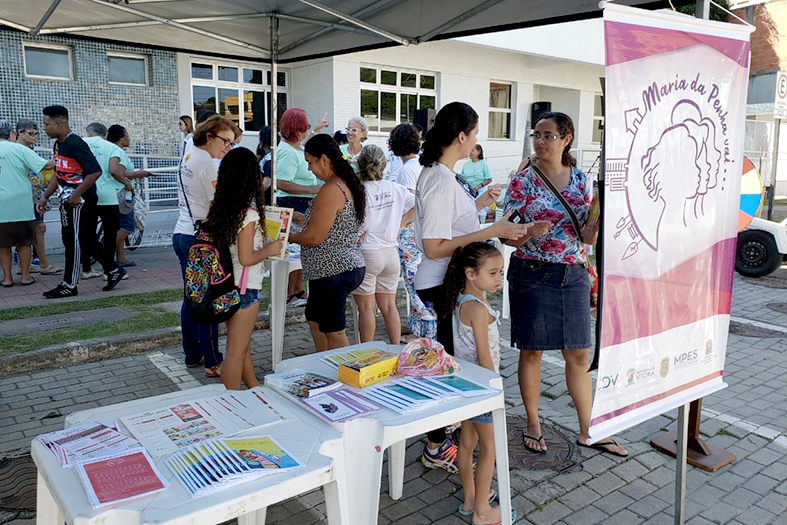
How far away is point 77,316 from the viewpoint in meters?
6.22

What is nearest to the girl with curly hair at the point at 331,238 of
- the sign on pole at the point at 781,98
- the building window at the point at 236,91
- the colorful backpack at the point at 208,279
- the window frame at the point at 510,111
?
the colorful backpack at the point at 208,279

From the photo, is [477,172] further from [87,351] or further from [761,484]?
[761,484]

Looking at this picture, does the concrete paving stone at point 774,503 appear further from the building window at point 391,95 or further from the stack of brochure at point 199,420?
the building window at point 391,95

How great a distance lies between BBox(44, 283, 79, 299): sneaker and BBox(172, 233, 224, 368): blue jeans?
9.47 ft

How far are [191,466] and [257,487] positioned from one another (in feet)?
0.80

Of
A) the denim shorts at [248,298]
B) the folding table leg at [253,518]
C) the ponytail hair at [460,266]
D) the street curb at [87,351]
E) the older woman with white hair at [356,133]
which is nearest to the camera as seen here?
the folding table leg at [253,518]

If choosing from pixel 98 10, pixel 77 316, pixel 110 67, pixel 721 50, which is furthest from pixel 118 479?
pixel 110 67

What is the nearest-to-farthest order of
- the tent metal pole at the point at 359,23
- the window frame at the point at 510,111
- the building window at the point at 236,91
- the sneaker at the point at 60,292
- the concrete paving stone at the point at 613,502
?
the concrete paving stone at the point at 613,502 → the tent metal pole at the point at 359,23 → the sneaker at the point at 60,292 → the building window at the point at 236,91 → the window frame at the point at 510,111

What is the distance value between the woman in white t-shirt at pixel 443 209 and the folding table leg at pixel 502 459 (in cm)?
57

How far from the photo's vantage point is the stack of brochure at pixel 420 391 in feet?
7.42

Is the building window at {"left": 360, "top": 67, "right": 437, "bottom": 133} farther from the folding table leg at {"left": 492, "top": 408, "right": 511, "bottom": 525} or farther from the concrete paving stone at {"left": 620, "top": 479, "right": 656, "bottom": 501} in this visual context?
the folding table leg at {"left": 492, "top": 408, "right": 511, "bottom": 525}

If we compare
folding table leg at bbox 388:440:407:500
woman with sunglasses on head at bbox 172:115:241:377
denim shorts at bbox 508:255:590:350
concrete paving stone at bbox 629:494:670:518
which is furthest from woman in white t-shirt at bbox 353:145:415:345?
concrete paving stone at bbox 629:494:670:518

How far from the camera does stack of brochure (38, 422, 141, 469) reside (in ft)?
6.28

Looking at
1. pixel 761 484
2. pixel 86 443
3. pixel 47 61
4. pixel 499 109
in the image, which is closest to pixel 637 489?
pixel 761 484
